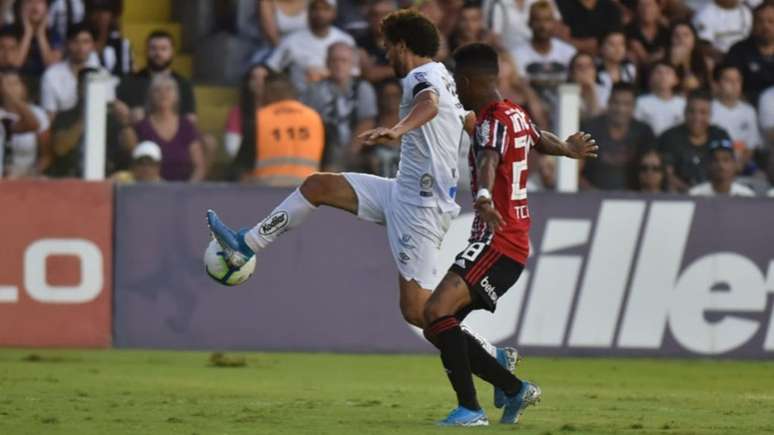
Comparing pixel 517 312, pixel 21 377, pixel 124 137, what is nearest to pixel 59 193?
pixel 124 137

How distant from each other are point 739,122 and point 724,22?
349cm

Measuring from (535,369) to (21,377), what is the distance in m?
4.51

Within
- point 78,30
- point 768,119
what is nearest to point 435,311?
point 768,119

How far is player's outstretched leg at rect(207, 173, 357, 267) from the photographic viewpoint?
10219 mm

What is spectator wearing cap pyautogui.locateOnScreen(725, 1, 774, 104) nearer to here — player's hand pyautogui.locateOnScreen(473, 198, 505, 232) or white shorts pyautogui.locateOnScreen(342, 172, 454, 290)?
white shorts pyautogui.locateOnScreen(342, 172, 454, 290)

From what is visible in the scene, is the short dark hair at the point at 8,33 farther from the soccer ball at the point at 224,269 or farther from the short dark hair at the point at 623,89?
the soccer ball at the point at 224,269

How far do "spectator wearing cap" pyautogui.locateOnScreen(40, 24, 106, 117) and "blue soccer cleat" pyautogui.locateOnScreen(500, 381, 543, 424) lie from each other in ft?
21.9

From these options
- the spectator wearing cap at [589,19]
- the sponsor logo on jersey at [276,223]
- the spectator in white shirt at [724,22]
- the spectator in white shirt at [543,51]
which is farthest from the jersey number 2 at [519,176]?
the spectator in white shirt at [724,22]

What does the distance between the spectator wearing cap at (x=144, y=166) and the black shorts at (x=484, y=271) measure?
6.49 metres

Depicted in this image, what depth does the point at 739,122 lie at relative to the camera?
16.1 meters

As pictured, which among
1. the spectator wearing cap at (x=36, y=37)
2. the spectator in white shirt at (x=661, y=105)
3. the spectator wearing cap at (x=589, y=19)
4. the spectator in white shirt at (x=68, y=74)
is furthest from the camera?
the spectator wearing cap at (x=589, y=19)

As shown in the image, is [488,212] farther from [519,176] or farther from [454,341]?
[454,341]

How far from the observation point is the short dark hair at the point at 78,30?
1654 centimetres

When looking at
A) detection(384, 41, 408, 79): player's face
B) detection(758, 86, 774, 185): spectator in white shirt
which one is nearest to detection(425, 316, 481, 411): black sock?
detection(384, 41, 408, 79): player's face
